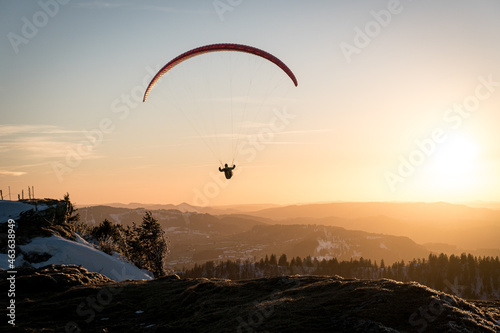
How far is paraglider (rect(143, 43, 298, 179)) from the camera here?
41.4 m

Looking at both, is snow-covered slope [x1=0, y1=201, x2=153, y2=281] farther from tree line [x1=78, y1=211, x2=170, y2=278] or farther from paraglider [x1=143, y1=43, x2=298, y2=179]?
paraglider [x1=143, y1=43, x2=298, y2=179]

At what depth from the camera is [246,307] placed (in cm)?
2711

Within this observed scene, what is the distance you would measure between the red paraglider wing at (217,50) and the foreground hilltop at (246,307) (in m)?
25.0

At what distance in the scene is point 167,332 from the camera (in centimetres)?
2486

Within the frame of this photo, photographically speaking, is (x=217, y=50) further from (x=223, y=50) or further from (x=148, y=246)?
(x=148, y=246)

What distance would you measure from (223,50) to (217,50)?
77cm

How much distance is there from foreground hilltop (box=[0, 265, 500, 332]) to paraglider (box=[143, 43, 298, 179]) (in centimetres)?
1457

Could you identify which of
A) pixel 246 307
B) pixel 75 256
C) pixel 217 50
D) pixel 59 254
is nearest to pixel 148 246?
pixel 75 256

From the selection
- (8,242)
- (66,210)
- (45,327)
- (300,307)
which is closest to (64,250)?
(8,242)

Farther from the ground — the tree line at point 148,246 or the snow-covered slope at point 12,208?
the snow-covered slope at point 12,208

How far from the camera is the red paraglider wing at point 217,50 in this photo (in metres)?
41.5

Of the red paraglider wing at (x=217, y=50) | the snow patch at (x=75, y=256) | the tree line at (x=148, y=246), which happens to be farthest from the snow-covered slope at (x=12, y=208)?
the red paraglider wing at (x=217, y=50)

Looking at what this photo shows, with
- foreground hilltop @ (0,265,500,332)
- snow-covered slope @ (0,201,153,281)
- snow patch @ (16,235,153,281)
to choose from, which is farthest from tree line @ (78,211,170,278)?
foreground hilltop @ (0,265,500,332)

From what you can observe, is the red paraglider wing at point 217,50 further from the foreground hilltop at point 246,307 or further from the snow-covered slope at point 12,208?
the snow-covered slope at point 12,208
